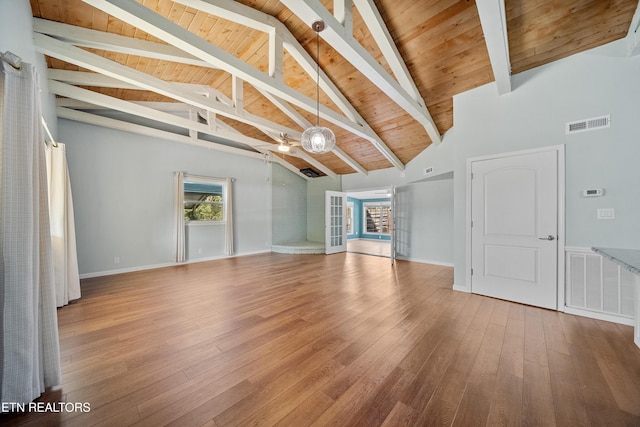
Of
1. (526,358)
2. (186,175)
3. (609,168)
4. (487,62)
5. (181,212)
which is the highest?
(487,62)

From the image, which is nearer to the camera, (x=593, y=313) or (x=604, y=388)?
(x=604, y=388)

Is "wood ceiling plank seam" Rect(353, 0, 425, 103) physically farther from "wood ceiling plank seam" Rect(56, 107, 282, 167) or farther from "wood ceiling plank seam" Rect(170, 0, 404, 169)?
"wood ceiling plank seam" Rect(56, 107, 282, 167)

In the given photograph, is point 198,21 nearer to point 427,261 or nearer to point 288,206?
point 288,206

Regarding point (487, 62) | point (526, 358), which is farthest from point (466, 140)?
point (526, 358)

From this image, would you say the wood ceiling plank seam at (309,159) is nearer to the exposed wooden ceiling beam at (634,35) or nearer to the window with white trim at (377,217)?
the window with white trim at (377,217)

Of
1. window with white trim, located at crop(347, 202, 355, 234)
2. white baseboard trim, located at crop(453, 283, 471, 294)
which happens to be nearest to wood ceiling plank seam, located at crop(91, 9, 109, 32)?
white baseboard trim, located at crop(453, 283, 471, 294)

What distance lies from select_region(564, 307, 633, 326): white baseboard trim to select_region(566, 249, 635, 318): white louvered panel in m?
0.03

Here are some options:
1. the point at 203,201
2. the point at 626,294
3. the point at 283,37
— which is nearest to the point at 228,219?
the point at 203,201

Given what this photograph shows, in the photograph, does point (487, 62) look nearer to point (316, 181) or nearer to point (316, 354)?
point (316, 354)

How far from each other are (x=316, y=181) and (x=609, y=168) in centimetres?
673

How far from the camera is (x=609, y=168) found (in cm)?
264

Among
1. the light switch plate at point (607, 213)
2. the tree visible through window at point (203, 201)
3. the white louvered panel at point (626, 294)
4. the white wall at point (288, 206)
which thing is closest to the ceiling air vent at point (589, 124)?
the light switch plate at point (607, 213)

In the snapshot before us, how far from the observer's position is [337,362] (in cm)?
189

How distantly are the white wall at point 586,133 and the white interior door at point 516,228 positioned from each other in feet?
0.62
